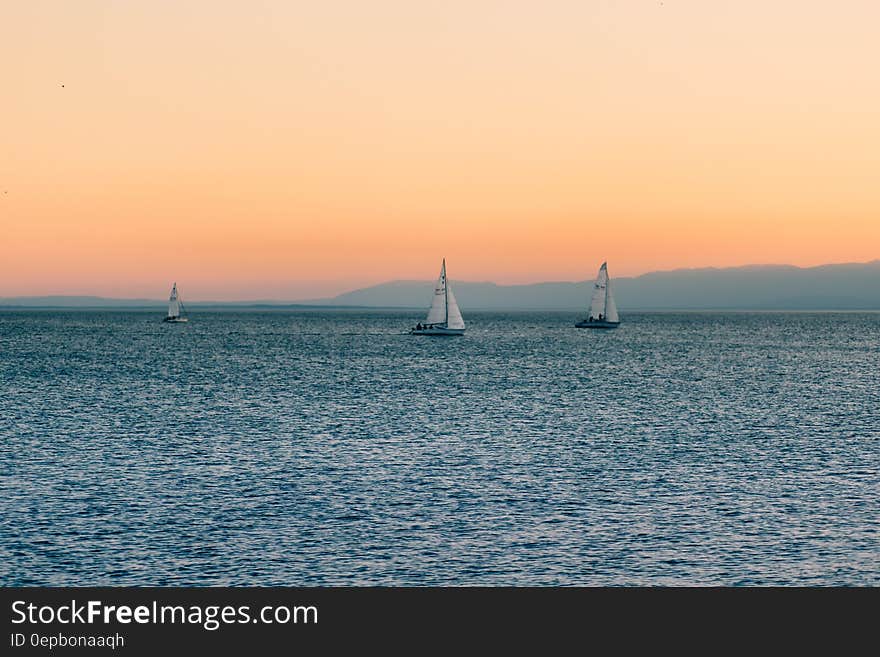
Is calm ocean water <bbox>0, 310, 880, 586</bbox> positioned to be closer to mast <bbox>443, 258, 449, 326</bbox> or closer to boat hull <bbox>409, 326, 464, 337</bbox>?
mast <bbox>443, 258, 449, 326</bbox>

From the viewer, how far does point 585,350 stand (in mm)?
187500

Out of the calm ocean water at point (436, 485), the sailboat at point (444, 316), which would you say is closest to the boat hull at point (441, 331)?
the sailboat at point (444, 316)

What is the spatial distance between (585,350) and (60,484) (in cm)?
14725

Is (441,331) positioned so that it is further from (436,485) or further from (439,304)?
(436,485)

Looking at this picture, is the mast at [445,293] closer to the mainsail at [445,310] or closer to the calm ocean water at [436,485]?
the mainsail at [445,310]

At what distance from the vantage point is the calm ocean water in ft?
110

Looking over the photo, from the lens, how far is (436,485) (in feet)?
155

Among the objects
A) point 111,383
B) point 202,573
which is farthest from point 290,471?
point 111,383

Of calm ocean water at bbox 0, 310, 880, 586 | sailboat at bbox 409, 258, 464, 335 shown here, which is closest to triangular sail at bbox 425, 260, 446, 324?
sailboat at bbox 409, 258, 464, 335

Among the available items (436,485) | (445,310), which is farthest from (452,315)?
(436,485)

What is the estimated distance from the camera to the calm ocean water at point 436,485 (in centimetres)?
3350

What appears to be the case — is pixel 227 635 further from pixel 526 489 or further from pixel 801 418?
pixel 801 418

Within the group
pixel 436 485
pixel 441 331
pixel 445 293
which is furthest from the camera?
pixel 441 331

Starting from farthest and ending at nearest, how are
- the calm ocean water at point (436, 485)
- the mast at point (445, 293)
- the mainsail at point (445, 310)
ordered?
the mainsail at point (445, 310) < the mast at point (445, 293) < the calm ocean water at point (436, 485)
